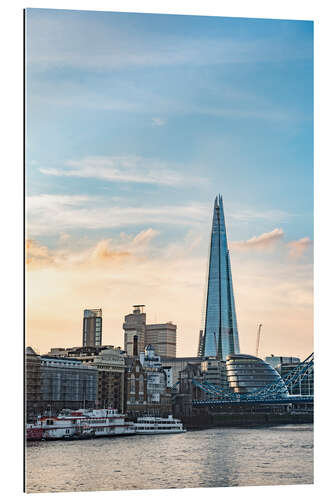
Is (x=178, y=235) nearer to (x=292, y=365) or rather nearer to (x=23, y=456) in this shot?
(x=23, y=456)

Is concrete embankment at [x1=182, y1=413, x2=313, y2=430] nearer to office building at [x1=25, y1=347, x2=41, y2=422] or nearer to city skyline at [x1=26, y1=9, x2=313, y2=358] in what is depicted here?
office building at [x1=25, y1=347, x2=41, y2=422]

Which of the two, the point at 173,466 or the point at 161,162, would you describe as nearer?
the point at 173,466

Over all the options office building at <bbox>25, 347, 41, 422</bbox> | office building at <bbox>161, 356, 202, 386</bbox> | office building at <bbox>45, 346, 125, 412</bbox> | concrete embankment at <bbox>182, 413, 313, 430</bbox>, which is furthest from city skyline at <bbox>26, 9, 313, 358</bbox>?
office building at <bbox>161, 356, 202, 386</bbox>

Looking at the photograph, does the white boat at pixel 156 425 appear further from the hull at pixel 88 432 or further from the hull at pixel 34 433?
the hull at pixel 34 433

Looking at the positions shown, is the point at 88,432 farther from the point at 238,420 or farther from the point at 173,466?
the point at 173,466

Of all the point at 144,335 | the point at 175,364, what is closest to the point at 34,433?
the point at 144,335

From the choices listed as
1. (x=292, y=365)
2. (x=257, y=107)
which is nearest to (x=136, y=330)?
(x=292, y=365)
